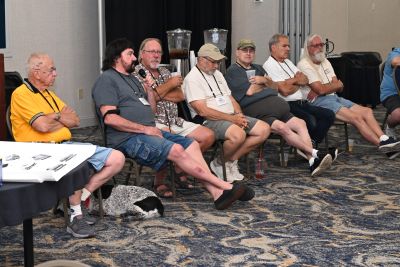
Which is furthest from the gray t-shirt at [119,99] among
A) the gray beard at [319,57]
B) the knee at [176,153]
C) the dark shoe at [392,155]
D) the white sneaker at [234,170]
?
the dark shoe at [392,155]

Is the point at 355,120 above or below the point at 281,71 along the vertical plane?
below

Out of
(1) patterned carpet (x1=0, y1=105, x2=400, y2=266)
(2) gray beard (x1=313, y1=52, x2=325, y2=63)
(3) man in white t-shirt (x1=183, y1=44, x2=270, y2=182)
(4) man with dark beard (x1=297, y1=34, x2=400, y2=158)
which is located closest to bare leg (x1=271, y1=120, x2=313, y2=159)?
(3) man in white t-shirt (x1=183, y1=44, x2=270, y2=182)

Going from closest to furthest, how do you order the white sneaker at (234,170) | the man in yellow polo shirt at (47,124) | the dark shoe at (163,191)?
the man in yellow polo shirt at (47,124)
the dark shoe at (163,191)
the white sneaker at (234,170)

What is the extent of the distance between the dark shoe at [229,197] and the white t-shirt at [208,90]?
1.01m

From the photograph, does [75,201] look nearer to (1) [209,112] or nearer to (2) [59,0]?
(1) [209,112]

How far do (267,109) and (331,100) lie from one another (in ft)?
3.20

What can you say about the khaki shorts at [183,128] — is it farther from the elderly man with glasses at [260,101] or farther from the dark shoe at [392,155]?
the dark shoe at [392,155]

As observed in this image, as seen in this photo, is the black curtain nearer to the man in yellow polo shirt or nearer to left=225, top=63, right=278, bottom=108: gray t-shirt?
left=225, top=63, right=278, bottom=108: gray t-shirt

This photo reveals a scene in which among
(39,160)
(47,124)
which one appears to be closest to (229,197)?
(47,124)

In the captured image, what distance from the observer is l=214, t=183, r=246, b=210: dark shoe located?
484cm

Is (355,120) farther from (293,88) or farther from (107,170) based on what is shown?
(107,170)

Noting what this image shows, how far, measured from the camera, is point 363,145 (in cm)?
760

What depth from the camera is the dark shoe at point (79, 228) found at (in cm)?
423

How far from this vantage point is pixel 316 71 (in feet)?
22.4
